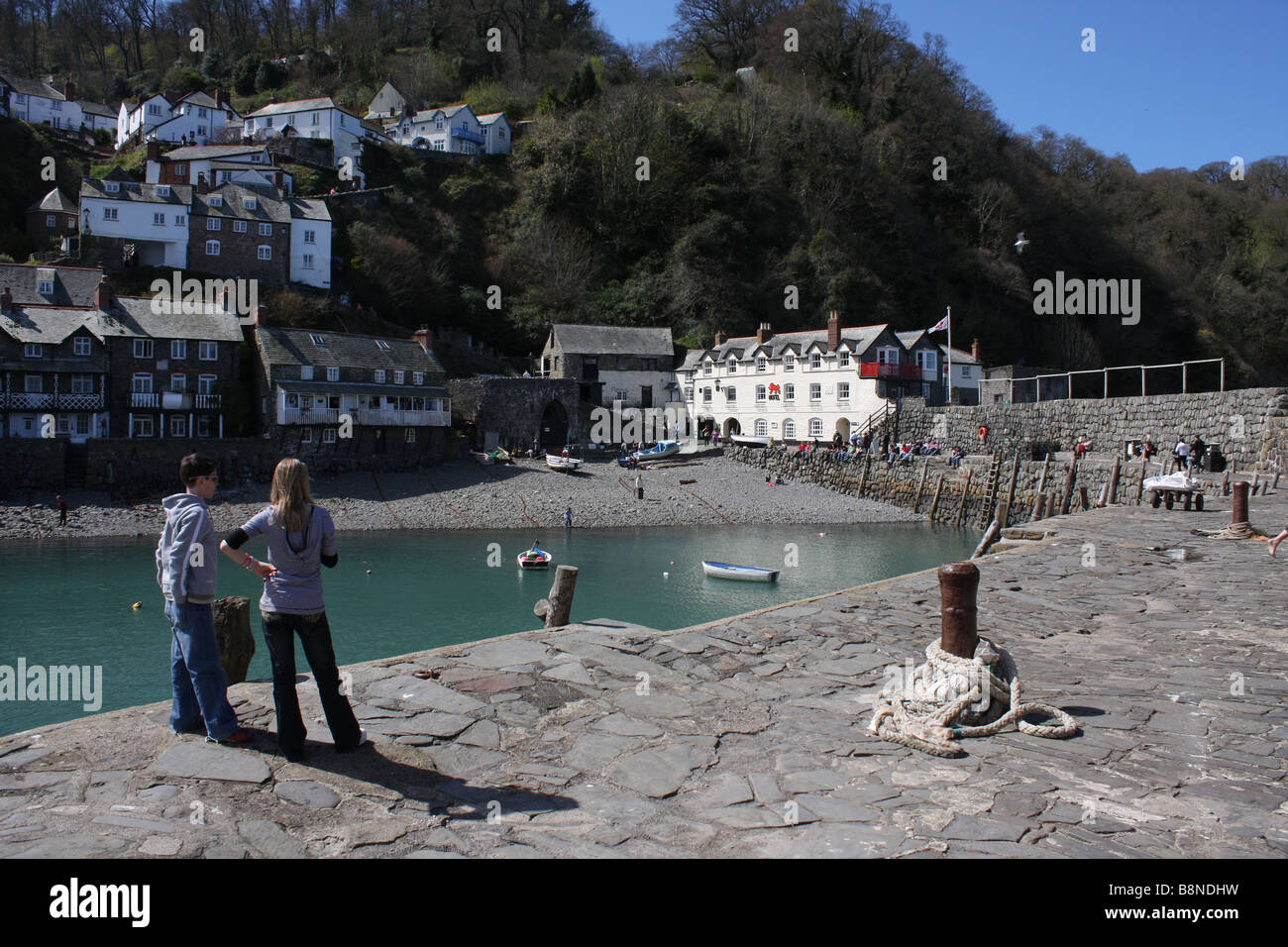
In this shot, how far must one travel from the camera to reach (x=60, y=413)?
44812 mm

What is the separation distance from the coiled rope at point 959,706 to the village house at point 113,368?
4952cm

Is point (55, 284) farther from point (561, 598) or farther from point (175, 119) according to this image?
point (561, 598)

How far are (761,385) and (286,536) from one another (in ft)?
186

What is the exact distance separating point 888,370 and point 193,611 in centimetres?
5398

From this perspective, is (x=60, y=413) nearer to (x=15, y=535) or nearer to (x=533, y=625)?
(x=15, y=535)

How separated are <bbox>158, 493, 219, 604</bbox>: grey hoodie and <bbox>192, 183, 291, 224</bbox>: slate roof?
6387 centimetres

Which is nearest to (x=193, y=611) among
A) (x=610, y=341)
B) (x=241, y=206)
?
(x=610, y=341)

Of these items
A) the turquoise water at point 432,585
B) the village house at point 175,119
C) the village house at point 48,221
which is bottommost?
the turquoise water at point 432,585

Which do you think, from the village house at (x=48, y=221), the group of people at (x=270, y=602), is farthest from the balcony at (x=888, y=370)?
the village house at (x=48, y=221)

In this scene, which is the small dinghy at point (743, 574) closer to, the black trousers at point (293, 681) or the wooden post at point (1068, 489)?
the wooden post at point (1068, 489)

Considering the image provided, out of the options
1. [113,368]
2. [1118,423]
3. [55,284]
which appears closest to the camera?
[1118,423]

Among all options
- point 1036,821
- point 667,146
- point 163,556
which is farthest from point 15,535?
point 667,146

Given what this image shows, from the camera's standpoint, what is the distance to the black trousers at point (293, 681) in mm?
5715

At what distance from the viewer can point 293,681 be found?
227 inches
